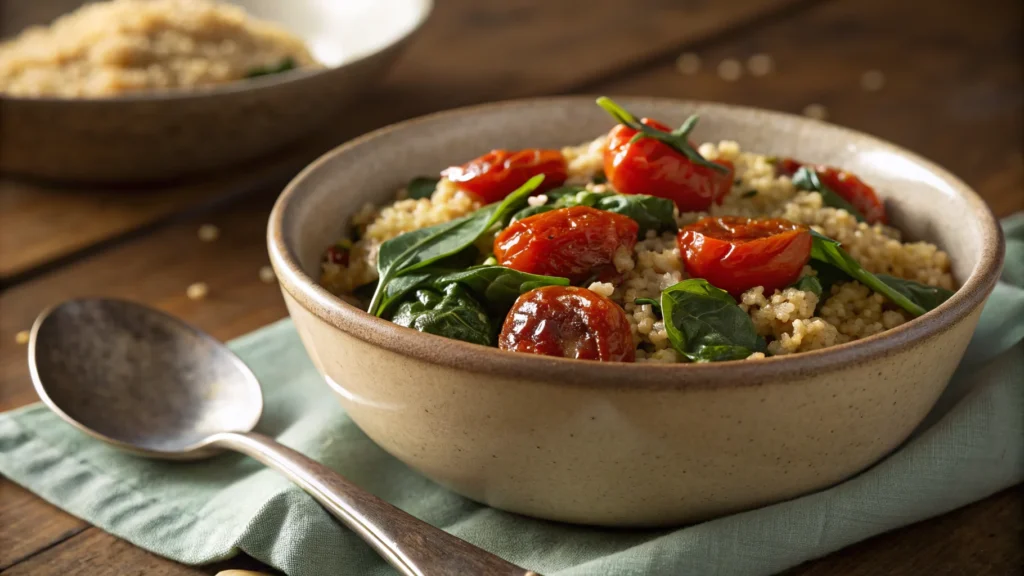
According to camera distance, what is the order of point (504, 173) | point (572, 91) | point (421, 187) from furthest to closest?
point (572, 91) < point (421, 187) < point (504, 173)

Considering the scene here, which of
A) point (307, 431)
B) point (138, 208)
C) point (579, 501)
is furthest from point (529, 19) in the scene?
point (579, 501)

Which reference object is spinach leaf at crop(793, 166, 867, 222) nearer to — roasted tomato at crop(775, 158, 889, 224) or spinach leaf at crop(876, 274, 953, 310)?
roasted tomato at crop(775, 158, 889, 224)

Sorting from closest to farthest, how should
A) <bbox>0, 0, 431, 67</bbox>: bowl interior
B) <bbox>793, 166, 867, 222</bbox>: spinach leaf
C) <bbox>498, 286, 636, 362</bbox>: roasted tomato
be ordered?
<bbox>498, 286, 636, 362</bbox>: roasted tomato < <bbox>793, 166, 867, 222</bbox>: spinach leaf < <bbox>0, 0, 431, 67</bbox>: bowl interior

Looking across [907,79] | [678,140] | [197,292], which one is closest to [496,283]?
[678,140]

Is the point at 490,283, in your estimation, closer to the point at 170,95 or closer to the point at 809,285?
the point at 809,285

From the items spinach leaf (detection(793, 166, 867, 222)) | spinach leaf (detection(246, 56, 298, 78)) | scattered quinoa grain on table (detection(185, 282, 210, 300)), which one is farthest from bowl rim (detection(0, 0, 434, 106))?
spinach leaf (detection(793, 166, 867, 222))

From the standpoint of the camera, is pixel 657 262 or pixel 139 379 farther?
pixel 139 379

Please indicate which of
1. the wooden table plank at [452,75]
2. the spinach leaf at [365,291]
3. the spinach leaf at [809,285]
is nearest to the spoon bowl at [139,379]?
the spinach leaf at [365,291]

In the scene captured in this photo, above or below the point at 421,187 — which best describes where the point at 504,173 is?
above
